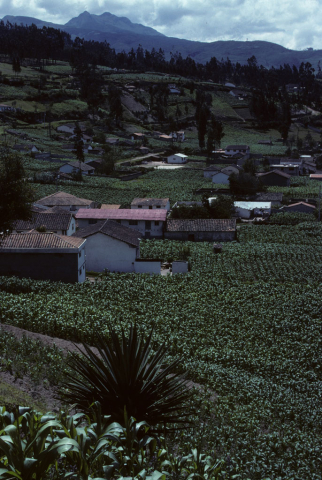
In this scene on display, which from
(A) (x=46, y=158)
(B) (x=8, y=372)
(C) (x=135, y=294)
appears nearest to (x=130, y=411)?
(B) (x=8, y=372)

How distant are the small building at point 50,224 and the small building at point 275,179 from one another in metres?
49.0

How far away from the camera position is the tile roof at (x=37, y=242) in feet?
107

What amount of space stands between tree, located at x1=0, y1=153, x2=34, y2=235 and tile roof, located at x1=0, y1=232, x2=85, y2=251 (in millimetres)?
7558

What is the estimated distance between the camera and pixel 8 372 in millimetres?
15648

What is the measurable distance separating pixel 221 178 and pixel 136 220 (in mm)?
39082

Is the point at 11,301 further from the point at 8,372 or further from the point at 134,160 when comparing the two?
the point at 134,160

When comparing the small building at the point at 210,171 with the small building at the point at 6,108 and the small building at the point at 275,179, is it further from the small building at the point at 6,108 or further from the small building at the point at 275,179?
→ the small building at the point at 6,108

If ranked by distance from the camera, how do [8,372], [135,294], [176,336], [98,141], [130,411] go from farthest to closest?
[98,141] → [135,294] → [176,336] → [8,372] → [130,411]

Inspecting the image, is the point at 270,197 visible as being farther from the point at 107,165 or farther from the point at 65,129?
the point at 65,129

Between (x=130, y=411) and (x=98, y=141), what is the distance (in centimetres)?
10697

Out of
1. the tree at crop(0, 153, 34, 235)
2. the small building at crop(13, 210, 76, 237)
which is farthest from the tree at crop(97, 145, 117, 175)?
the tree at crop(0, 153, 34, 235)

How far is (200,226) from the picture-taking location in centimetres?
5172

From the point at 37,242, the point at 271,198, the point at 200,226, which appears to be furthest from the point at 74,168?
the point at 37,242

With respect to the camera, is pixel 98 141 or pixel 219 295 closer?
pixel 219 295
